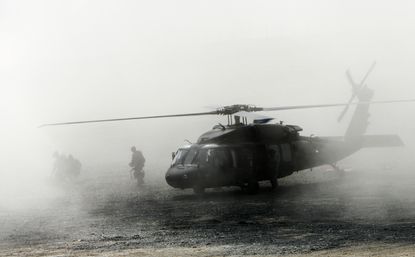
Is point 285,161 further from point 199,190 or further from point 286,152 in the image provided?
point 199,190

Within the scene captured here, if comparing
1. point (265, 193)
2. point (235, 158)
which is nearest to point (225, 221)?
point (235, 158)

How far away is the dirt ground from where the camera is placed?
12.1 m

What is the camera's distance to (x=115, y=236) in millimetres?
14344

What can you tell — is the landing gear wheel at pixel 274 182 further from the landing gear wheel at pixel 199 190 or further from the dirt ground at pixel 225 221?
the landing gear wheel at pixel 199 190

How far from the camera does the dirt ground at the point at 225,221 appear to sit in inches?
476

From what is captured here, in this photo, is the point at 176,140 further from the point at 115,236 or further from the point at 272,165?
the point at 115,236

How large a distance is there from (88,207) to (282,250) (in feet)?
32.4

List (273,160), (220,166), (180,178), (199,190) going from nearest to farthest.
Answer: (180,178)
(220,166)
(199,190)
(273,160)

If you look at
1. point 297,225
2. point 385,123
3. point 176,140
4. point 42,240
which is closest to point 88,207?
point 42,240

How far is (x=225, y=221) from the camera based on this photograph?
1569 cm

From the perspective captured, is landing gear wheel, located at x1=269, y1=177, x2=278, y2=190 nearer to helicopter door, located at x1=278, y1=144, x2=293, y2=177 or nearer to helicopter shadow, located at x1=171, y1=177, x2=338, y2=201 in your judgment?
helicopter shadow, located at x1=171, y1=177, x2=338, y2=201

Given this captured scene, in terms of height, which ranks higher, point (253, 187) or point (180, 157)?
point (180, 157)

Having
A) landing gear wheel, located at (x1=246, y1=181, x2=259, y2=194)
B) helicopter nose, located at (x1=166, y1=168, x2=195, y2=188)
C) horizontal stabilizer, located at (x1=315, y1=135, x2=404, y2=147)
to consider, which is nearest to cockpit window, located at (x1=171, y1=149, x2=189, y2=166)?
helicopter nose, located at (x1=166, y1=168, x2=195, y2=188)

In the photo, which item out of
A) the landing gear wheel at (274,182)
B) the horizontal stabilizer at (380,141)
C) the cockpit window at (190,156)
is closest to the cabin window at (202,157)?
the cockpit window at (190,156)
